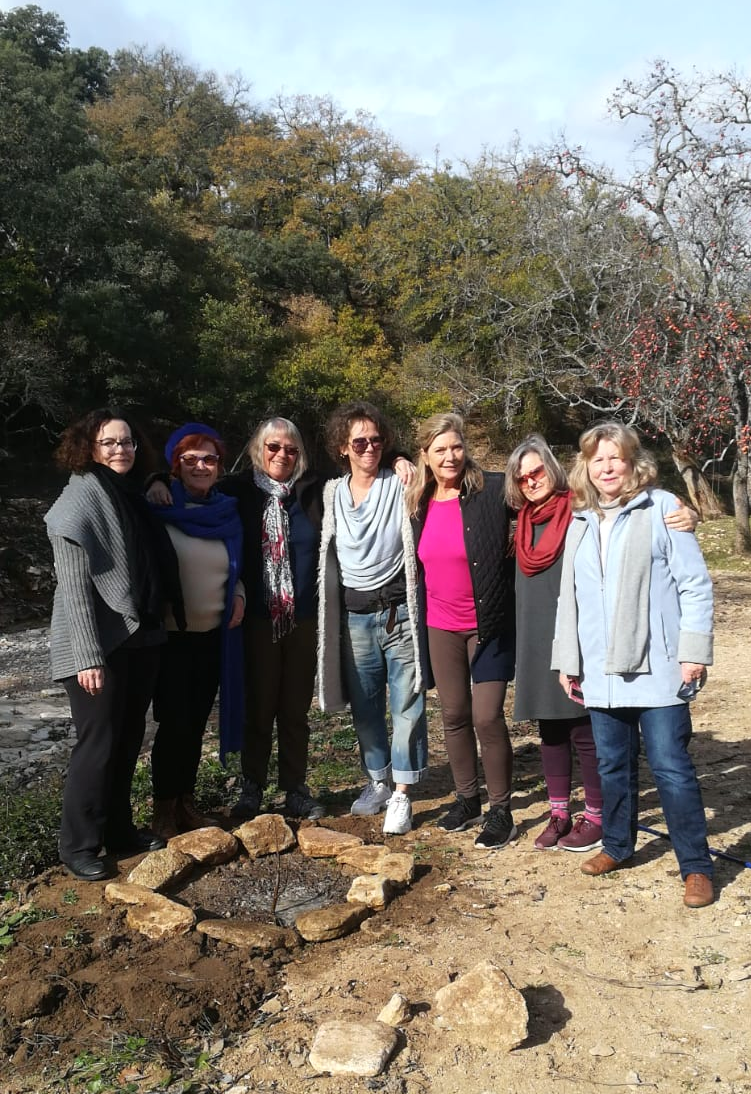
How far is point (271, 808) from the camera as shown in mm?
4758

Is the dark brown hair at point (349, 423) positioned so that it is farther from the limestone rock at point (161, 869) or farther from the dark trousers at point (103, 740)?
the limestone rock at point (161, 869)

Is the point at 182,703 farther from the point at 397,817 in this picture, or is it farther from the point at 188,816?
the point at 397,817

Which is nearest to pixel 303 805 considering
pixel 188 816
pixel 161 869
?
pixel 188 816

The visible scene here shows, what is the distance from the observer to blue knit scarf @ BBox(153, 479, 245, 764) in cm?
410

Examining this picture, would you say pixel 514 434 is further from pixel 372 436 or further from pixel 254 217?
pixel 372 436

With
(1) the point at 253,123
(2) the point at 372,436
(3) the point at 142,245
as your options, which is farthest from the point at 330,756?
(1) the point at 253,123

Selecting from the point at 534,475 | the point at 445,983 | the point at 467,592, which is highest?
the point at 534,475

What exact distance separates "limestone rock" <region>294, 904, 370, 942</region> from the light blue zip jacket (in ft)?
4.16

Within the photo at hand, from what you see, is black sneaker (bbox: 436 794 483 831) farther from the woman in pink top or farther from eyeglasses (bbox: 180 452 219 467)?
eyeglasses (bbox: 180 452 219 467)

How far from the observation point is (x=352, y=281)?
32.0 metres

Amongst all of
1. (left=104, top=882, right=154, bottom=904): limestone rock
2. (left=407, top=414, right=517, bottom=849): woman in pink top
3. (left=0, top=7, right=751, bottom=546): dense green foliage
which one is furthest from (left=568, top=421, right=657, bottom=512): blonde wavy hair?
(left=0, top=7, right=751, bottom=546): dense green foliage

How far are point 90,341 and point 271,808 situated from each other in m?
18.0

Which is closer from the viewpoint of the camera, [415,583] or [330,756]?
[415,583]

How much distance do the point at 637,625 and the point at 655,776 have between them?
62 cm
